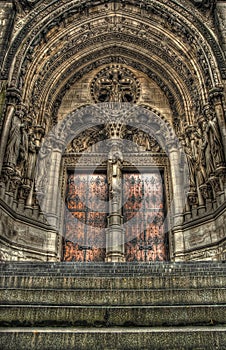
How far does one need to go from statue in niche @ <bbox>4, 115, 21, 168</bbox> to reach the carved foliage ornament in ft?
12.1

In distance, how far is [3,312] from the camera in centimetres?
317

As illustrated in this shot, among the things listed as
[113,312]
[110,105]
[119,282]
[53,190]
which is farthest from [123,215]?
[113,312]

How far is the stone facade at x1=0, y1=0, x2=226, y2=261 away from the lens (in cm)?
789

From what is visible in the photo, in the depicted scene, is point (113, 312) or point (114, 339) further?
point (113, 312)

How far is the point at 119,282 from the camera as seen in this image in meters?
3.87

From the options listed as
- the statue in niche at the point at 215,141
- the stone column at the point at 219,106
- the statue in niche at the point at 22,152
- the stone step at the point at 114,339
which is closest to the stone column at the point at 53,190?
the statue in niche at the point at 22,152

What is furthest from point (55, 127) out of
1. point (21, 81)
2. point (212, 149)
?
point (212, 149)

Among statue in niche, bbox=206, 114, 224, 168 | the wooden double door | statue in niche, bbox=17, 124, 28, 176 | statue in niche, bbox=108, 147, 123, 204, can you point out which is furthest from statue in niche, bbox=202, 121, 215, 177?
statue in niche, bbox=17, 124, 28, 176

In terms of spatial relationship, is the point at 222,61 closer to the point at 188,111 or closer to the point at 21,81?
the point at 188,111

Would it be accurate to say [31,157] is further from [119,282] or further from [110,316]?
[110,316]

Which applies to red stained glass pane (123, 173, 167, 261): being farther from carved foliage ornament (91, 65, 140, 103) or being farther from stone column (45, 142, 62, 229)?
carved foliage ornament (91, 65, 140, 103)

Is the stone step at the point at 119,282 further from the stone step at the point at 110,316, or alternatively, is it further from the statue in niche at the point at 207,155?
the statue in niche at the point at 207,155

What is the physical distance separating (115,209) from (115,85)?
Answer: 4.70 meters

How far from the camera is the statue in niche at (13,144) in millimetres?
7531
